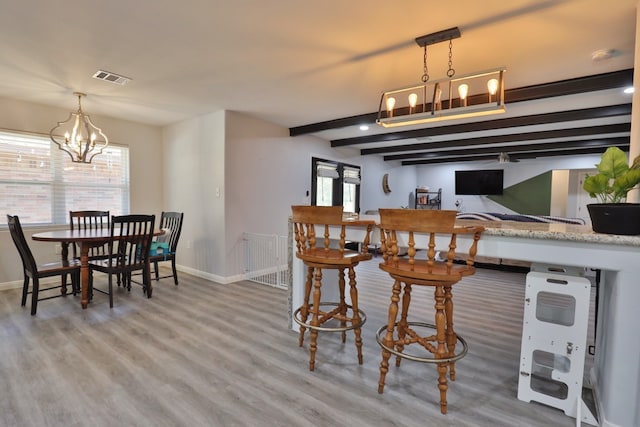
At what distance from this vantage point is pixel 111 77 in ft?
10.00

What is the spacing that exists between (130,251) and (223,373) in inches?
81.7

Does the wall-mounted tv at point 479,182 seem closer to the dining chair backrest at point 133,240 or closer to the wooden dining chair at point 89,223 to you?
the dining chair backrest at point 133,240

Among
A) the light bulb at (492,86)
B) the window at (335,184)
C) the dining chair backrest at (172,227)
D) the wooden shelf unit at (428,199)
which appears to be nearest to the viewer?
the light bulb at (492,86)

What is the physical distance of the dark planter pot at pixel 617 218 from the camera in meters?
1.47

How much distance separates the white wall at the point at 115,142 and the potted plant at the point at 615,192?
5023 mm

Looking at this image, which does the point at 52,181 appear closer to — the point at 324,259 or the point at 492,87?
the point at 324,259

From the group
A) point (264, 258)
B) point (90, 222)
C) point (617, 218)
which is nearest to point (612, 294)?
point (617, 218)

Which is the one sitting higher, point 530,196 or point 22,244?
point 530,196

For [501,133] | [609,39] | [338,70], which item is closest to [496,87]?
[609,39]

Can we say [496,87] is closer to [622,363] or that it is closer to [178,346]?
[622,363]

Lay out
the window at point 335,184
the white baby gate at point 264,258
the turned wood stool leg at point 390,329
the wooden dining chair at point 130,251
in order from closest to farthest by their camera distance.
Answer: the turned wood stool leg at point 390,329, the wooden dining chair at point 130,251, the white baby gate at point 264,258, the window at point 335,184

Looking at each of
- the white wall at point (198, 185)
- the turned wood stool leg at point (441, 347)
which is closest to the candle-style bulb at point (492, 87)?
the turned wood stool leg at point (441, 347)

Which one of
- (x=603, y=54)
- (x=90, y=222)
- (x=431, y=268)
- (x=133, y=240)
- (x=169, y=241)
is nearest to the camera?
(x=431, y=268)

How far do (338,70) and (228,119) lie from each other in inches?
75.1
